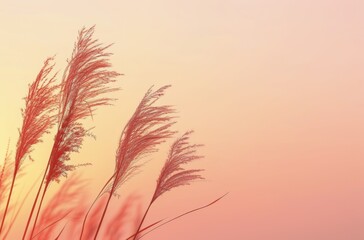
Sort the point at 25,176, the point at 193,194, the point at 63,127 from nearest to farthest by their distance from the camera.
Answer: the point at 63,127
the point at 25,176
the point at 193,194

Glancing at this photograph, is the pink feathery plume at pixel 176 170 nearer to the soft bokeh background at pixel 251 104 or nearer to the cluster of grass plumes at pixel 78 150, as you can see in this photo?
the cluster of grass plumes at pixel 78 150

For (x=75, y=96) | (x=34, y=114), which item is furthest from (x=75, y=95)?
(x=34, y=114)

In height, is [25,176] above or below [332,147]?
above

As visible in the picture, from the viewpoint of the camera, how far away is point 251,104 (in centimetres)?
257

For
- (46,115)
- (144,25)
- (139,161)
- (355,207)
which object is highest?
(144,25)

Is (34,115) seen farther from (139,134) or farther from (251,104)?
(251,104)

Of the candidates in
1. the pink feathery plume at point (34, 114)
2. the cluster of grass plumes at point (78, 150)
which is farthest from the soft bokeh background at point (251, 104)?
the pink feathery plume at point (34, 114)

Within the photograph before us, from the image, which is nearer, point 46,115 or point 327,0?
point 46,115

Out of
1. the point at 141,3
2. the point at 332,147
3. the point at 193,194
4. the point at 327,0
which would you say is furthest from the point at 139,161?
the point at 327,0

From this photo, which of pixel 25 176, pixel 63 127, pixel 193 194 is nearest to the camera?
pixel 63 127

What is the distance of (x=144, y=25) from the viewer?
8.14 feet

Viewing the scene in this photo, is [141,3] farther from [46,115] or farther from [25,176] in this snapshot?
[25,176]

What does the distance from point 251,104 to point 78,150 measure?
0.73 meters

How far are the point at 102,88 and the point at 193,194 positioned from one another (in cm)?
61
